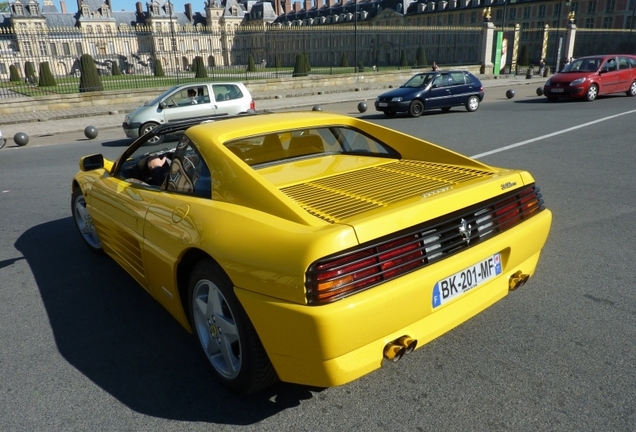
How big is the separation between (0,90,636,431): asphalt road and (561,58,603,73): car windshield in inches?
655

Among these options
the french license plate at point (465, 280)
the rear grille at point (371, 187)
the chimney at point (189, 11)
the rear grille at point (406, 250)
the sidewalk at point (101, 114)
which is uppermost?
the chimney at point (189, 11)

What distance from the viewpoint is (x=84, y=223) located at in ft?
16.1

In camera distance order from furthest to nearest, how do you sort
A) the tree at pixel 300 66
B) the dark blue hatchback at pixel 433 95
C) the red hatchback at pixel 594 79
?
the tree at pixel 300 66, the red hatchback at pixel 594 79, the dark blue hatchback at pixel 433 95

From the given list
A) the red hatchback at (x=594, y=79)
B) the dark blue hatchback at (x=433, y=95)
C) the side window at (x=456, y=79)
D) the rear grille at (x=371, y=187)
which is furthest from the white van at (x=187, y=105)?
the red hatchback at (x=594, y=79)

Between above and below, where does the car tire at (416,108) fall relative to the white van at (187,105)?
below

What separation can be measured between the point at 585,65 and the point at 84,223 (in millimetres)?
20509

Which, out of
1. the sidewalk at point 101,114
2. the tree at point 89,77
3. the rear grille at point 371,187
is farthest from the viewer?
the tree at point 89,77

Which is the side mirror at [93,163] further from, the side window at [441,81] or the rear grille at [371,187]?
the side window at [441,81]

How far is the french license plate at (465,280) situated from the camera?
97.0 inches

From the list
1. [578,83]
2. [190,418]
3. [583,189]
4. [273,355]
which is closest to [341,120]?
[273,355]

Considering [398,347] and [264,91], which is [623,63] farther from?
[398,347]

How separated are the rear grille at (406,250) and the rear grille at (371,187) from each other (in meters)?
0.26

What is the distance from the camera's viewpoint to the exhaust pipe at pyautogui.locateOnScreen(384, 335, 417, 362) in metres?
2.30

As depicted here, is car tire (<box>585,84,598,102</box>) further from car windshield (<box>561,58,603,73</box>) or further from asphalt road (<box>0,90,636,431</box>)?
asphalt road (<box>0,90,636,431</box>)
